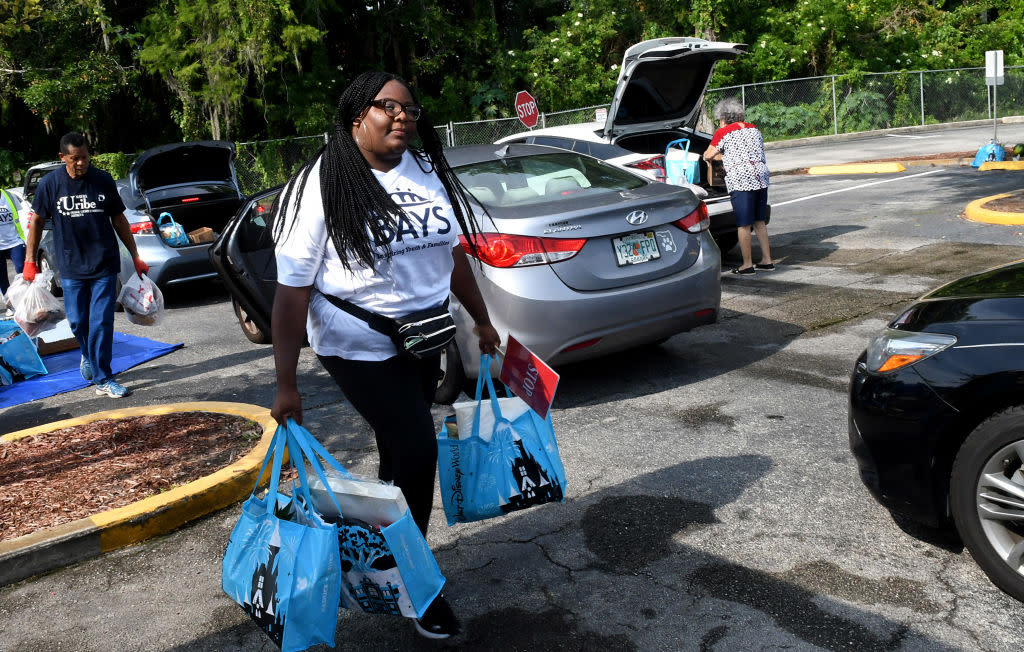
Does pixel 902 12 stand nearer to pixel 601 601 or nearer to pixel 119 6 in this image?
pixel 119 6

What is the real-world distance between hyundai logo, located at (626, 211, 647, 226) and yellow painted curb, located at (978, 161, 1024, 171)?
1359cm

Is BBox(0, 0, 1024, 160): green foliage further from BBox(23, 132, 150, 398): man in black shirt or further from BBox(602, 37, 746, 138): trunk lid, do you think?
BBox(23, 132, 150, 398): man in black shirt

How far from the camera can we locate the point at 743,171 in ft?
30.0

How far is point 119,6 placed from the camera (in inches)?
965

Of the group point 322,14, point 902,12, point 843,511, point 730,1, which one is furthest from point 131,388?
point 902,12

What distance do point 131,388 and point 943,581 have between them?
6.03m

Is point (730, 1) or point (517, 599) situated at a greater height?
point (730, 1)

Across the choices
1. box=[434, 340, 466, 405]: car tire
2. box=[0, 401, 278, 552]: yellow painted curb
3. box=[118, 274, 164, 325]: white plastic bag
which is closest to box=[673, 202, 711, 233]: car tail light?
box=[434, 340, 466, 405]: car tire

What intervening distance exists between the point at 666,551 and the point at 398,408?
1350 millimetres

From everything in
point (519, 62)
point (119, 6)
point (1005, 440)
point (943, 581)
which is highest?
point (119, 6)

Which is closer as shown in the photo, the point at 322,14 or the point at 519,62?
the point at 322,14

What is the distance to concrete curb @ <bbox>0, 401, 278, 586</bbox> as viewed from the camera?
424cm

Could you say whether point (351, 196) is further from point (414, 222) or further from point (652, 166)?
point (652, 166)

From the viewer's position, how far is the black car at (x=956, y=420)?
3305mm
